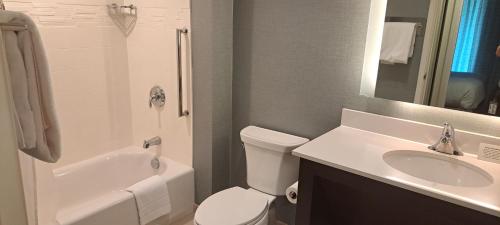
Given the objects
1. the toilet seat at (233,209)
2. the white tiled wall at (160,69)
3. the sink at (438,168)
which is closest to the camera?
the sink at (438,168)

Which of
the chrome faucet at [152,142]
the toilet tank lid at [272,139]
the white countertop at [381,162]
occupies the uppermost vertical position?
the white countertop at [381,162]

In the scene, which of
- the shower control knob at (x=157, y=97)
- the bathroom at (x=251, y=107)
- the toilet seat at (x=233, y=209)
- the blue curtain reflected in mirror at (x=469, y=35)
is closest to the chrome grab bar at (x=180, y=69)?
the bathroom at (x=251, y=107)

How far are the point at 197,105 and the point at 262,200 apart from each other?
0.80 m

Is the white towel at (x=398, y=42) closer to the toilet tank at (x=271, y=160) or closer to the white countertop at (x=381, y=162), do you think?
the white countertop at (x=381, y=162)

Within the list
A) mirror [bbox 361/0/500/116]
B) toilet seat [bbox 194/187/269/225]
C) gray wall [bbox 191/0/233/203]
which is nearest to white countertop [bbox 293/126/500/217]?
mirror [bbox 361/0/500/116]

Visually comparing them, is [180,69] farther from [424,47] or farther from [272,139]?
[424,47]

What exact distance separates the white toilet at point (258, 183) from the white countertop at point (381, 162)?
1.10 feet

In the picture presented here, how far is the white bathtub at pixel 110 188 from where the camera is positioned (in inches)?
75.2

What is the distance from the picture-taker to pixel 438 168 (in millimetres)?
1562

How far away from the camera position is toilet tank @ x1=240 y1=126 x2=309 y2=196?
1966mm

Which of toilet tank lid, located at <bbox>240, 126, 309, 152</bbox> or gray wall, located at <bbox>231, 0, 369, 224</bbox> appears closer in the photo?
gray wall, located at <bbox>231, 0, 369, 224</bbox>

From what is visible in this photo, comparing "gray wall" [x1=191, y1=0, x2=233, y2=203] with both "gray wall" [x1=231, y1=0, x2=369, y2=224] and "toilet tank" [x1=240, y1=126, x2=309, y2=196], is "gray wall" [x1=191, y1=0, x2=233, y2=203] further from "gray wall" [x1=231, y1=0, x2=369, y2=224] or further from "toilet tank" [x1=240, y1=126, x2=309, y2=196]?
"toilet tank" [x1=240, y1=126, x2=309, y2=196]

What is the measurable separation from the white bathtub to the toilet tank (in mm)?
563

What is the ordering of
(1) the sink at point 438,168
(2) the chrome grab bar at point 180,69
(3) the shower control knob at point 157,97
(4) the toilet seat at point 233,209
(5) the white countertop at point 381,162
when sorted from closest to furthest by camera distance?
(5) the white countertop at point 381,162 → (1) the sink at point 438,168 → (4) the toilet seat at point 233,209 → (2) the chrome grab bar at point 180,69 → (3) the shower control knob at point 157,97
